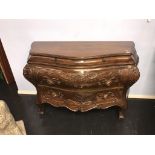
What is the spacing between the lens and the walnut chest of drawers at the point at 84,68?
192 centimetres

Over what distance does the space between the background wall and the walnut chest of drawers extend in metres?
0.08

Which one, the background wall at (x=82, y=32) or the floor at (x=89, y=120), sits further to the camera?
the floor at (x=89, y=120)

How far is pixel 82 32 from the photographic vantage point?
7.06 feet

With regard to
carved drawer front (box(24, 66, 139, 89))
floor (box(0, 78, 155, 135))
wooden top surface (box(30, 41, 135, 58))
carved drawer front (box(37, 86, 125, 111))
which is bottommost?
floor (box(0, 78, 155, 135))

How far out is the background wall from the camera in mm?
2092

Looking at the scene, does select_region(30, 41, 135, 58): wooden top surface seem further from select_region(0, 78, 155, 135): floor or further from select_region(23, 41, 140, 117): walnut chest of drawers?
select_region(0, 78, 155, 135): floor

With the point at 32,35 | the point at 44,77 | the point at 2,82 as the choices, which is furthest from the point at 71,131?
the point at 2,82

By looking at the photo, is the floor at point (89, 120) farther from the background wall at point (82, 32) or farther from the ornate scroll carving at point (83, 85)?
→ the background wall at point (82, 32)

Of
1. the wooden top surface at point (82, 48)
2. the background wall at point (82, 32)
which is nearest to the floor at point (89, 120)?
the background wall at point (82, 32)

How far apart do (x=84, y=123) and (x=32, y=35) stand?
1.13 metres

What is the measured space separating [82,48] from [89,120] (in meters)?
0.92

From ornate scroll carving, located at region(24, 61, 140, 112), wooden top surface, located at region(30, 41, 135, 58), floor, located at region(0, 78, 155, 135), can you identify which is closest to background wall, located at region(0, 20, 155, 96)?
wooden top surface, located at region(30, 41, 135, 58)

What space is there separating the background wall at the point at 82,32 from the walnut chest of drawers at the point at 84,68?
0.27 ft
